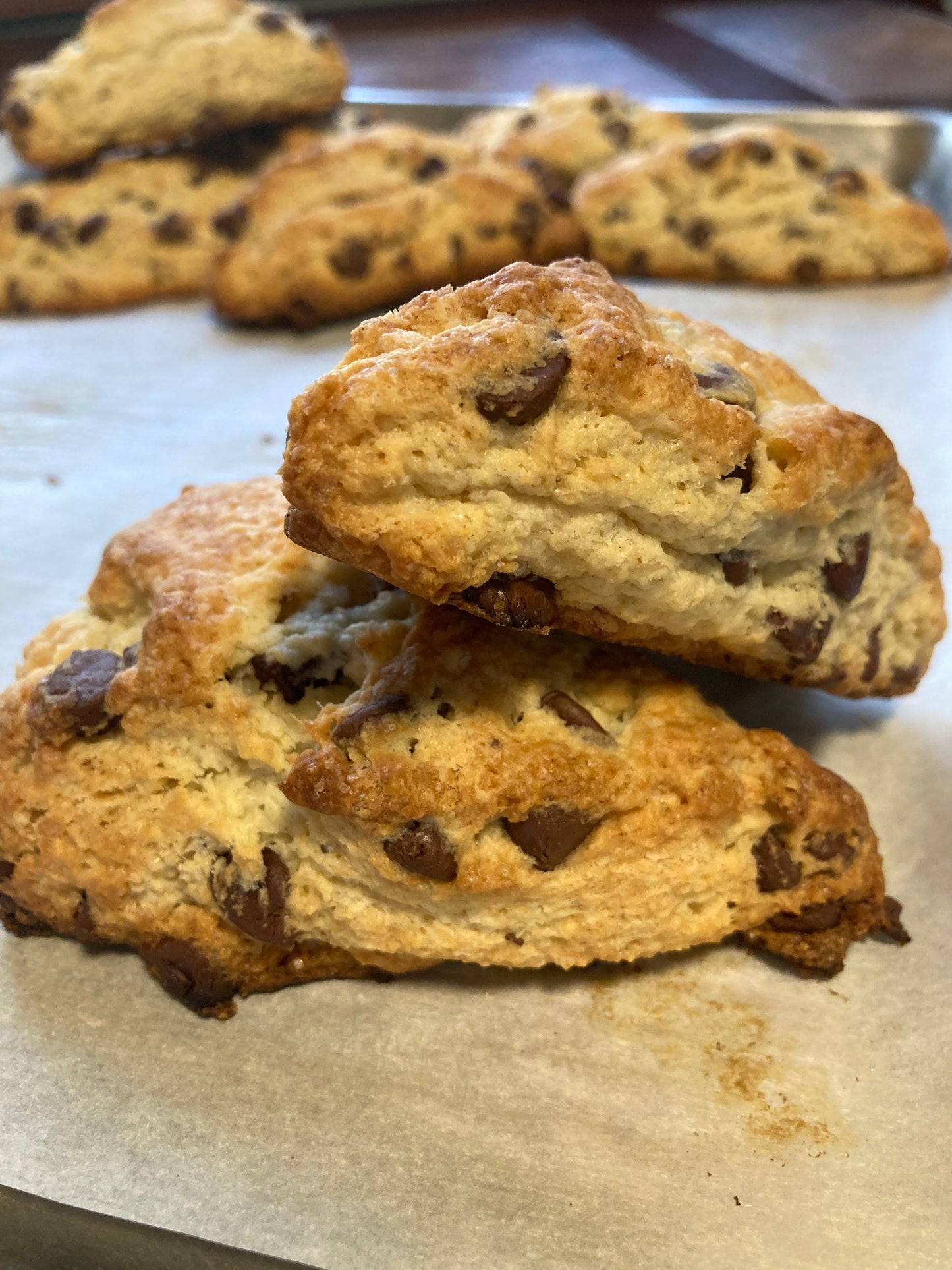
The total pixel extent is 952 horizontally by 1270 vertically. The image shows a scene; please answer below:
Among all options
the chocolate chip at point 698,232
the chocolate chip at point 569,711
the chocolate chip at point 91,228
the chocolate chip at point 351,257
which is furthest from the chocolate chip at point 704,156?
the chocolate chip at point 569,711

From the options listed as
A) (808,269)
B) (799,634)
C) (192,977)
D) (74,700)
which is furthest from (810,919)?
(808,269)

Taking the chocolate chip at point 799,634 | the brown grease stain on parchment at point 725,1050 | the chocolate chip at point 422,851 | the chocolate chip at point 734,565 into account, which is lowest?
the brown grease stain on parchment at point 725,1050

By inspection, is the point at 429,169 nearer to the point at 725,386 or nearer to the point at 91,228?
the point at 91,228

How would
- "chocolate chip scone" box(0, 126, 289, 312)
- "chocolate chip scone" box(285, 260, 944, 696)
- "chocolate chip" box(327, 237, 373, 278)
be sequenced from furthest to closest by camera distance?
"chocolate chip scone" box(0, 126, 289, 312) → "chocolate chip" box(327, 237, 373, 278) → "chocolate chip scone" box(285, 260, 944, 696)

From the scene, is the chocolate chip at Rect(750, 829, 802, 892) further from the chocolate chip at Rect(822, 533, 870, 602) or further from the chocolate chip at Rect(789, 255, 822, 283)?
the chocolate chip at Rect(789, 255, 822, 283)

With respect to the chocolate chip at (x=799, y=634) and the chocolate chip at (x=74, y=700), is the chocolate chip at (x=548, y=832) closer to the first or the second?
the chocolate chip at (x=799, y=634)

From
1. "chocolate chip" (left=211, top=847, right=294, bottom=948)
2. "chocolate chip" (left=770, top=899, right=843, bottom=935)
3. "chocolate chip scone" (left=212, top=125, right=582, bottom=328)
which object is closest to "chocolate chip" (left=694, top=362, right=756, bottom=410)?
"chocolate chip" (left=770, top=899, right=843, bottom=935)

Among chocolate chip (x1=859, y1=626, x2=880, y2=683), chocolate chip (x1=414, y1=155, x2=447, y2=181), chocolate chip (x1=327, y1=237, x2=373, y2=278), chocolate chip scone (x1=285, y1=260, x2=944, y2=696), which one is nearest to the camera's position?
chocolate chip scone (x1=285, y1=260, x2=944, y2=696)
